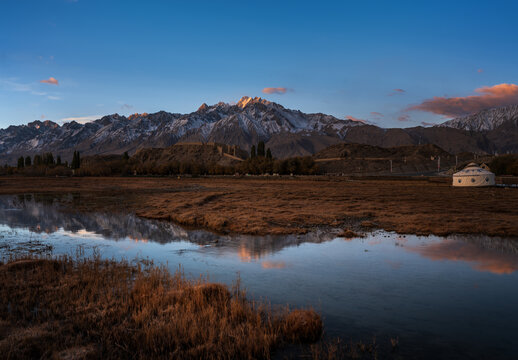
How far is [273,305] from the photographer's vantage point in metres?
11.6

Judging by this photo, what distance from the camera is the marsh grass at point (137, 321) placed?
8289mm

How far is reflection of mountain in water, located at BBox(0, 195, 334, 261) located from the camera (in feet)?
69.1

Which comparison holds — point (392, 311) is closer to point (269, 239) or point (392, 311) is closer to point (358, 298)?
point (358, 298)

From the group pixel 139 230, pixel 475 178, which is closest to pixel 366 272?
pixel 139 230

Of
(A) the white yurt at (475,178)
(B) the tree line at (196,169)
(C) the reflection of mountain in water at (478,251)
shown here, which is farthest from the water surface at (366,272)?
(B) the tree line at (196,169)

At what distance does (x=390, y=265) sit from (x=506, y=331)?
269 inches

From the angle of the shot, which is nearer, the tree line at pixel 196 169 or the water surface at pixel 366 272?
the water surface at pixel 366 272

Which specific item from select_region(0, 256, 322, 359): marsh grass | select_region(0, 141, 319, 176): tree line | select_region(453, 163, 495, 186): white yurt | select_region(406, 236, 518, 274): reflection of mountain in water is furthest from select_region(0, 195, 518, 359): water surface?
select_region(0, 141, 319, 176): tree line

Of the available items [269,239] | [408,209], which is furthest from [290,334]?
[408,209]

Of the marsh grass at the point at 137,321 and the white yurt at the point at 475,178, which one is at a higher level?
the white yurt at the point at 475,178

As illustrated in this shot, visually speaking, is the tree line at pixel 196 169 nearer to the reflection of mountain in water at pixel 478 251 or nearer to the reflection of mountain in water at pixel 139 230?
the reflection of mountain in water at pixel 139 230

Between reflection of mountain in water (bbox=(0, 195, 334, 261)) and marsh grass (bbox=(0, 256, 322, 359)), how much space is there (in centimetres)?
701

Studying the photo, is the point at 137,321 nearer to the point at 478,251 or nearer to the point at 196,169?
the point at 478,251

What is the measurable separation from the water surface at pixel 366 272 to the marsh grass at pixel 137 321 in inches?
68.1
